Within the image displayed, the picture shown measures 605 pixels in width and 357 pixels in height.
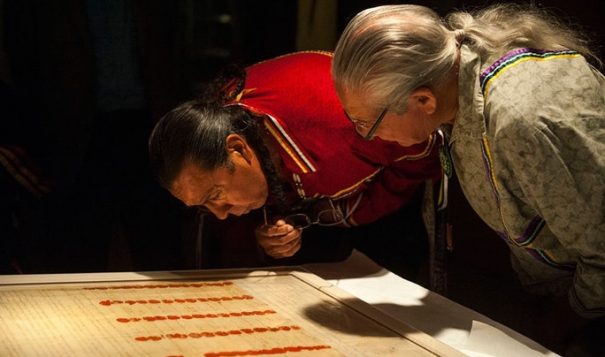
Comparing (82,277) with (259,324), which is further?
(82,277)

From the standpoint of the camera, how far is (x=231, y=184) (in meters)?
2.47

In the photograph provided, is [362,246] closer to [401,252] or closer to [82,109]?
[401,252]

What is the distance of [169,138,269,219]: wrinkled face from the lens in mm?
2422

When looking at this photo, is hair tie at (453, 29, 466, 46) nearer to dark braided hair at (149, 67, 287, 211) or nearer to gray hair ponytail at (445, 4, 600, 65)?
gray hair ponytail at (445, 4, 600, 65)

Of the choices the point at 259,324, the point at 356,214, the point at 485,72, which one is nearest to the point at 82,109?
the point at 356,214

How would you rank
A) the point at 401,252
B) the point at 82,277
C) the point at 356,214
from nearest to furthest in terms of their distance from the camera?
1. the point at 82,277
2. the point at 356,214
3. the point at 401,252

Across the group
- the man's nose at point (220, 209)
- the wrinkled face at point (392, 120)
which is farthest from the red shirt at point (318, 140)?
the wrinkled face at point (392, 120)

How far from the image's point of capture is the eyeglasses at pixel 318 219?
106 inches

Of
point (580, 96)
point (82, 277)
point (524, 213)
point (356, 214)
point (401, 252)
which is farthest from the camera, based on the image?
point (401, 252)

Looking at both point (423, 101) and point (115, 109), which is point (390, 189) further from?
point (115, 109)

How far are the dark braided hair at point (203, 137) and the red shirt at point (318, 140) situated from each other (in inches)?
2.0

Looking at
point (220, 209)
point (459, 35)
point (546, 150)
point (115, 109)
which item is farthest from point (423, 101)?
point (115, 109)

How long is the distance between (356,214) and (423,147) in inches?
16.0

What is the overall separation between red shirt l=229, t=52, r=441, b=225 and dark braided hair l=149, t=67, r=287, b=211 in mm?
51
